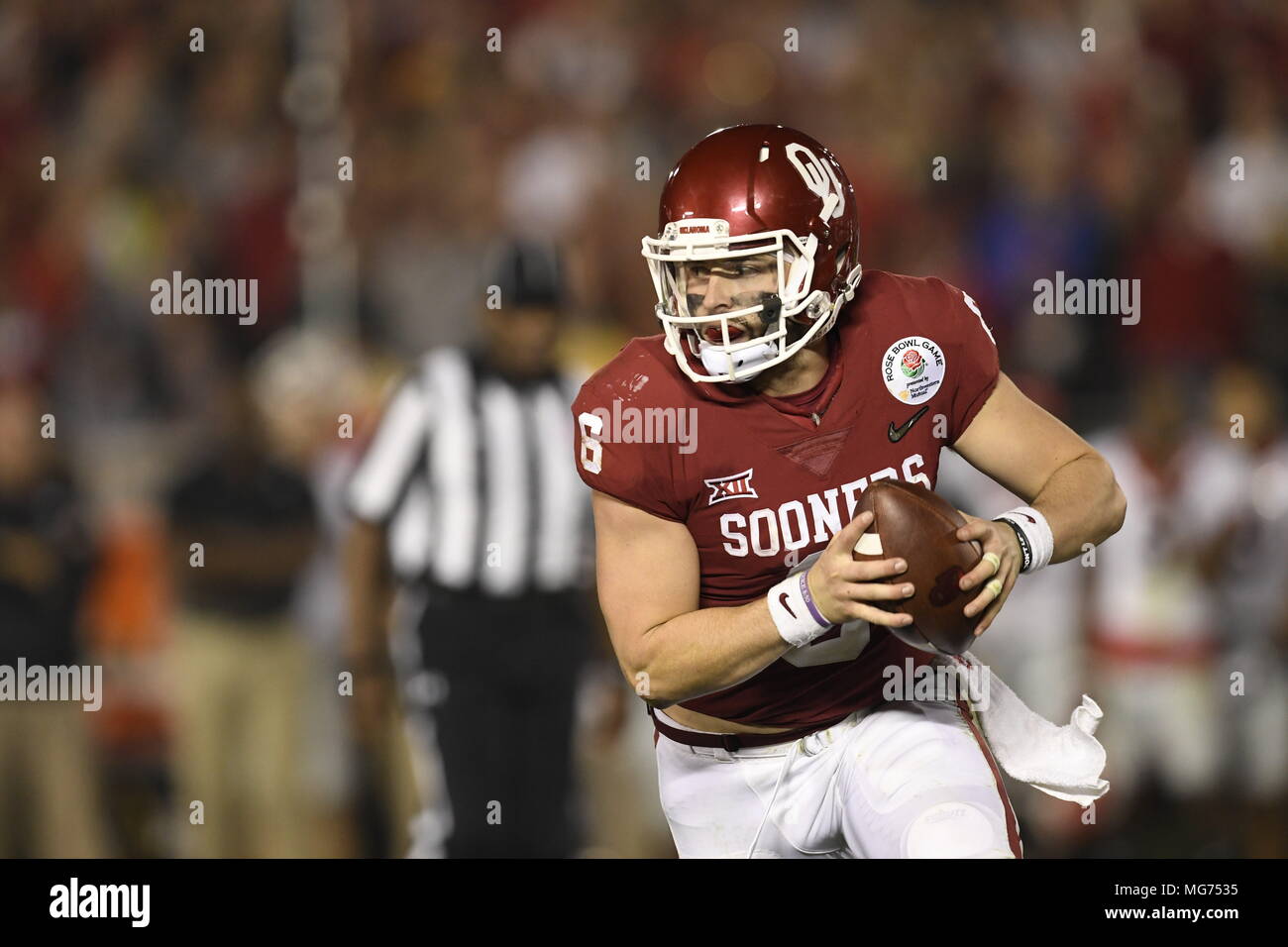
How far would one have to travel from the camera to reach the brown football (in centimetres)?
271

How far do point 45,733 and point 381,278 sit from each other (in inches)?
91.4

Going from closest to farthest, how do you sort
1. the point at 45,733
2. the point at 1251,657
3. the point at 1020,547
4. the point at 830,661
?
the point at 1020,547
the point at 830,661
the point at 45,733
the point at 1251,657

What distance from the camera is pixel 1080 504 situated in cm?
302

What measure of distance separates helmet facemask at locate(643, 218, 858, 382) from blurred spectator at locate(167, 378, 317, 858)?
10.8 feet

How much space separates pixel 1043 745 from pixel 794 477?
73 cm

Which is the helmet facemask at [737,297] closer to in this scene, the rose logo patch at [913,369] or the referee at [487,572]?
the rose logo patch at [913,369]

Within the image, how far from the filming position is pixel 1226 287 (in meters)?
6.93

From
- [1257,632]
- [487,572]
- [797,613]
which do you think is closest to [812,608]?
[797,613]

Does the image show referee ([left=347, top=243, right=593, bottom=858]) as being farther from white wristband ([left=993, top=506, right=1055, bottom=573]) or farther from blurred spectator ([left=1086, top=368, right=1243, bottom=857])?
white wristband ([left=993, top=506, right=1055, bottom=573])

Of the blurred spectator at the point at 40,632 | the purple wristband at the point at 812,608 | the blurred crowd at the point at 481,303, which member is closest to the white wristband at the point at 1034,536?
the purple wristband at the point at 812,608

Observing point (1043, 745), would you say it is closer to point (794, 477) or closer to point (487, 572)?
point (794, 477)
